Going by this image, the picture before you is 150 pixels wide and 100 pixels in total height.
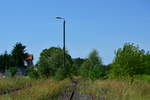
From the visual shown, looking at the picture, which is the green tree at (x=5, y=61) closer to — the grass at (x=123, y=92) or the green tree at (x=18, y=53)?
the green tree at (x=18, y=53)

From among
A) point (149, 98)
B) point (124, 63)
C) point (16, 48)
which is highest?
point (16, 48)

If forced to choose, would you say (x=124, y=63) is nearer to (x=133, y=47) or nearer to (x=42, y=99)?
(x=133, y=47)

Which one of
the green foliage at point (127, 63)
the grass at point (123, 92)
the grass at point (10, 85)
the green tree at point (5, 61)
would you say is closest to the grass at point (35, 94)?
the grass at point (123, 92)

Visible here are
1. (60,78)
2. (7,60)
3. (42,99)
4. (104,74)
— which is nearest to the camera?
(42,99)

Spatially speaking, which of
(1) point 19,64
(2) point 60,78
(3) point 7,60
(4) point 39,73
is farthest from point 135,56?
(1) point 19,64

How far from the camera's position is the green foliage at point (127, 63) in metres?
41.4

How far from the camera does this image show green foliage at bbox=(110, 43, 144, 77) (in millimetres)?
41375

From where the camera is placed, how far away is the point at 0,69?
120625 mm

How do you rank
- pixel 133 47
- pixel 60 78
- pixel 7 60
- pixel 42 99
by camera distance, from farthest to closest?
pixel 7 60, pixel 133 47, pixel 60 78, pixel 42 99

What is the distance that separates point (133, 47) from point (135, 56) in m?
2.55

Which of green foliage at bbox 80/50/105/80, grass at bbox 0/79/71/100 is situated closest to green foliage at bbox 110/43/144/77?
green foliage at bbox 80/50/105/80

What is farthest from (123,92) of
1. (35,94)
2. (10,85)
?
(10,85)

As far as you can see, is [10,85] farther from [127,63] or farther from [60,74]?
[127,63]

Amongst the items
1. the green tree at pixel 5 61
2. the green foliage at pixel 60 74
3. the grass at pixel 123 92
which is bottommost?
the grass at pixel 123 92
